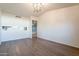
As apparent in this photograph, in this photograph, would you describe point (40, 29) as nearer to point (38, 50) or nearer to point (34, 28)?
point (34, 28)

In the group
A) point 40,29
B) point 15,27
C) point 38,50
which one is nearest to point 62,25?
point 38,50

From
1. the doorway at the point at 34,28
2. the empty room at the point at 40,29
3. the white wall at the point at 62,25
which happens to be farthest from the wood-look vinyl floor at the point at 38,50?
the doorway at the point at 34,28

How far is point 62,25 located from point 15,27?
A: 3153 millimetres

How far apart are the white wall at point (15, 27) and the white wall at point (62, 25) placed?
1266mm

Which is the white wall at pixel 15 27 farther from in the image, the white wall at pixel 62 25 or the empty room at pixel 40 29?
the white wall at pixel 62 25

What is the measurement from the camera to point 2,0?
1451 millimetres

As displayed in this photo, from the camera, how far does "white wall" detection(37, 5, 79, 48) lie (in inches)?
164

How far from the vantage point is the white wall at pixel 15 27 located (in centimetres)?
548

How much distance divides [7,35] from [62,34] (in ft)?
11.0

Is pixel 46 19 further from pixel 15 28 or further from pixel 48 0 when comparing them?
pixel 48 0

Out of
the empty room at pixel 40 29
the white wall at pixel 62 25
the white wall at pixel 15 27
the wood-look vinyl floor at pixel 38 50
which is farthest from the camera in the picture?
the white wall at pixel 15 27

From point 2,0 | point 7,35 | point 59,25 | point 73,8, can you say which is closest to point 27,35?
point 7,35

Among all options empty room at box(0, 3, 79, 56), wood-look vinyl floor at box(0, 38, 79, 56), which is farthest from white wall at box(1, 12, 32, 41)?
wood-look vinyl floor at box(0, 38, 79, 56)

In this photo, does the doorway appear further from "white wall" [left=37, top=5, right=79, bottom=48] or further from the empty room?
"white wall" [left=37, top=5, right=79, bottom=48]
